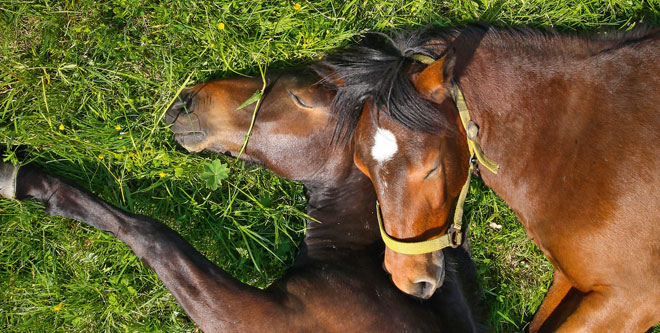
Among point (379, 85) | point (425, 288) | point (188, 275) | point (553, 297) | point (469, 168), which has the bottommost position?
point (553, 297)

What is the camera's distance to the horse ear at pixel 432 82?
251cm

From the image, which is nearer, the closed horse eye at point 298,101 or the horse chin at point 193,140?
the closed horse eye at point 298,101

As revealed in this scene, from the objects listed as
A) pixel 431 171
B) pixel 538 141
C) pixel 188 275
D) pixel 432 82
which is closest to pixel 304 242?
pixel 188 275

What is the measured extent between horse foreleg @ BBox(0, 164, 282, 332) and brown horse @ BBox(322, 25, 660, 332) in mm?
808

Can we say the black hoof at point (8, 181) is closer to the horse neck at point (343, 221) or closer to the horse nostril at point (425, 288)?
the horse neck at point (343, 221)

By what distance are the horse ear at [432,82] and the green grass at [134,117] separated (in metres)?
1.11

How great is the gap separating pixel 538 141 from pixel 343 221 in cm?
124

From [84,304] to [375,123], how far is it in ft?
7.92

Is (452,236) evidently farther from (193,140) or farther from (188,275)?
(193,140)

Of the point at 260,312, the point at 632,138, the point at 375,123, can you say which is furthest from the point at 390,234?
the point at 632,138

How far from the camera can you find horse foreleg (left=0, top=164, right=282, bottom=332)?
2.91 metres

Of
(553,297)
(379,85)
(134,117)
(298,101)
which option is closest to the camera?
(379,85)

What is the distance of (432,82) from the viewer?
8.49 ft

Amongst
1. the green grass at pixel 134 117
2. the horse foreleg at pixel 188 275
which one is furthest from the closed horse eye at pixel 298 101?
the horse foreleg at pixel 188 275
